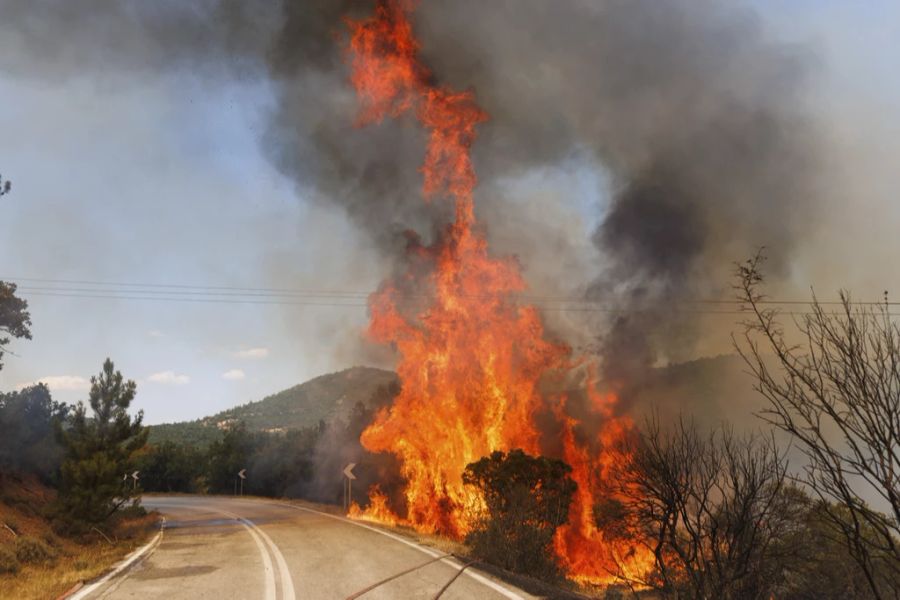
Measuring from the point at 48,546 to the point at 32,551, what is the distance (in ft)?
3.82

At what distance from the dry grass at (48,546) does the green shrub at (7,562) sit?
0.10 m

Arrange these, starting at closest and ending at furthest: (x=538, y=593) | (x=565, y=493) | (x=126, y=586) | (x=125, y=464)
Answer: (x=538, y=593)
(x=126, y=586)
(x=125, y=464)
(x=565, y=493)

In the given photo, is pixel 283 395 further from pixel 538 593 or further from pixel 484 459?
pixel 538 593

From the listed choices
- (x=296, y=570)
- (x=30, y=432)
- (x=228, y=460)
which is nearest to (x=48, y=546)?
(x=296, y=570)

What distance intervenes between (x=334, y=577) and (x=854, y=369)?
8600 millimetres

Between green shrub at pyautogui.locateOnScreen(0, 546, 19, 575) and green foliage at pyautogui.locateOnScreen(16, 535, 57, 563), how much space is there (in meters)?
0.25

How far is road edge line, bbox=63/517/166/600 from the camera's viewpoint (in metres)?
8.69

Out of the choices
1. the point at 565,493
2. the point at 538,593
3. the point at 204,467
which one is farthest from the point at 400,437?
the point at 204,467

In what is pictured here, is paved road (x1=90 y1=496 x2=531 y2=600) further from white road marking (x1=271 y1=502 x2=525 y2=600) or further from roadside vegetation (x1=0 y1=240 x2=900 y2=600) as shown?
roadside vegetation (x1=0 y1=240 x2=900 y2=600)

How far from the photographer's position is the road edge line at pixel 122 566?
8.69m

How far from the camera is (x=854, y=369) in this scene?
4.27 metres

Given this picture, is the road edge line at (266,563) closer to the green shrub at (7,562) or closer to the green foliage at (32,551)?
the green foliage at (32,551)

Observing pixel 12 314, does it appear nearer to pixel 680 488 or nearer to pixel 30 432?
pixel 30 432

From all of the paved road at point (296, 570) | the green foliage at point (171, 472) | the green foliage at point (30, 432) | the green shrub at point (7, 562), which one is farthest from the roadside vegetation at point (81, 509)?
the green foliage at point (171, 472)
